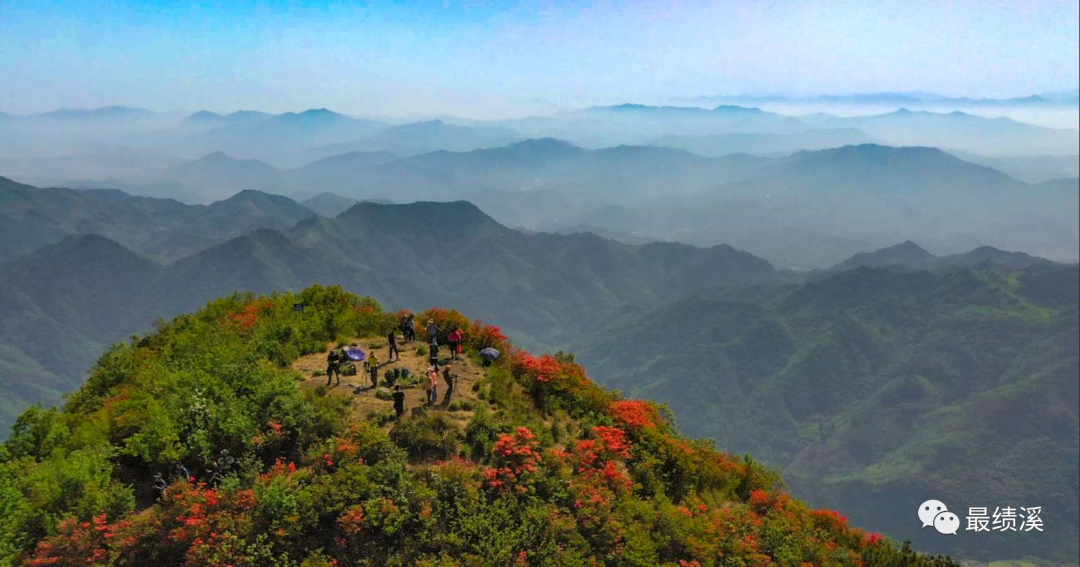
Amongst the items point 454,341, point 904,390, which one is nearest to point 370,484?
point 454,341

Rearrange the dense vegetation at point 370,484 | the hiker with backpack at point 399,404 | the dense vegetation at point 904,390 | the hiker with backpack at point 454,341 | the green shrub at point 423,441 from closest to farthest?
1. the dense vegetation at point 370,484
2. the green shrub at point 423,441
3. the hiker with backpack at point 399,404
4. the hiker with backpack at point 454,341
5. the dense vegetation at point 904,390

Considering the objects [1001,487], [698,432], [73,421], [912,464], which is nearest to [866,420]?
[912,464]

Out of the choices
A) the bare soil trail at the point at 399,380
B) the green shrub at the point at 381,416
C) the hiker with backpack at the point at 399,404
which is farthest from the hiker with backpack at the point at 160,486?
the hiker with backpack at the point at 399,404

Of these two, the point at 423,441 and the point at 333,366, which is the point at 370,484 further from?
the point at 333,366

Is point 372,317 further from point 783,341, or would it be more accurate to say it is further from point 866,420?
point 783,341

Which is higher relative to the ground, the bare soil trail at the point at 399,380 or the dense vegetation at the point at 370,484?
the bare soil trail at the point at 399,380

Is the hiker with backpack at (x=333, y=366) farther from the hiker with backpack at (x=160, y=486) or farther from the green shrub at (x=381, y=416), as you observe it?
the hiker with backpack at (x=160, y=486)

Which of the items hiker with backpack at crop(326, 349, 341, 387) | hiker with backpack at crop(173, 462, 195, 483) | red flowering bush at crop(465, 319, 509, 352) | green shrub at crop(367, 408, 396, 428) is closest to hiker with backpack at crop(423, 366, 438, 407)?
green shrub at crop(367, 408, 396, 428)
